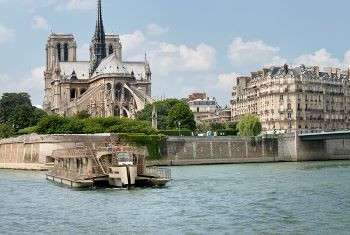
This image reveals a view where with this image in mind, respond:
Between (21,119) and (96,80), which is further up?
(96,80)

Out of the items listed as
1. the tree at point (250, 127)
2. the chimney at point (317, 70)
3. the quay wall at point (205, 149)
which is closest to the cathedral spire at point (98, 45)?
the chimney at point (317, 70)

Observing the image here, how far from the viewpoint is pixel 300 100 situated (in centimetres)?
10431

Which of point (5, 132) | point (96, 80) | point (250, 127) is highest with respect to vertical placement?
point (96, 80)

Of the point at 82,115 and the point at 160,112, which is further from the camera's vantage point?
the point at 82,115

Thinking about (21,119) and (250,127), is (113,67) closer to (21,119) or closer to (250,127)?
(21,119)

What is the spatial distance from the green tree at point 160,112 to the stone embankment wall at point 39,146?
103 feet

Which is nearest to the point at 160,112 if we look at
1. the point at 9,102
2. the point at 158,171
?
the point at 9,102

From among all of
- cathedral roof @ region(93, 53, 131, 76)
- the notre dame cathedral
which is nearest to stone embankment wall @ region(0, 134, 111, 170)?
the notre dame cathedral

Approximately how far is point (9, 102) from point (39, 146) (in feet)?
202

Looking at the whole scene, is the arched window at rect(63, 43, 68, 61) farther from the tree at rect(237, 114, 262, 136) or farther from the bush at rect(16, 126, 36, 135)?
the tree at rect(237, 114, 262, 136)

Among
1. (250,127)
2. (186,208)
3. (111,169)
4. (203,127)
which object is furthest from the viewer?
(203,127)

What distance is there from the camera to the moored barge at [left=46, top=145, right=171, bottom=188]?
4572cm

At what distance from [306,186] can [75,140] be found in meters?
34.2

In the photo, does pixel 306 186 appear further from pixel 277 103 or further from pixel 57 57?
pixel 57 57
